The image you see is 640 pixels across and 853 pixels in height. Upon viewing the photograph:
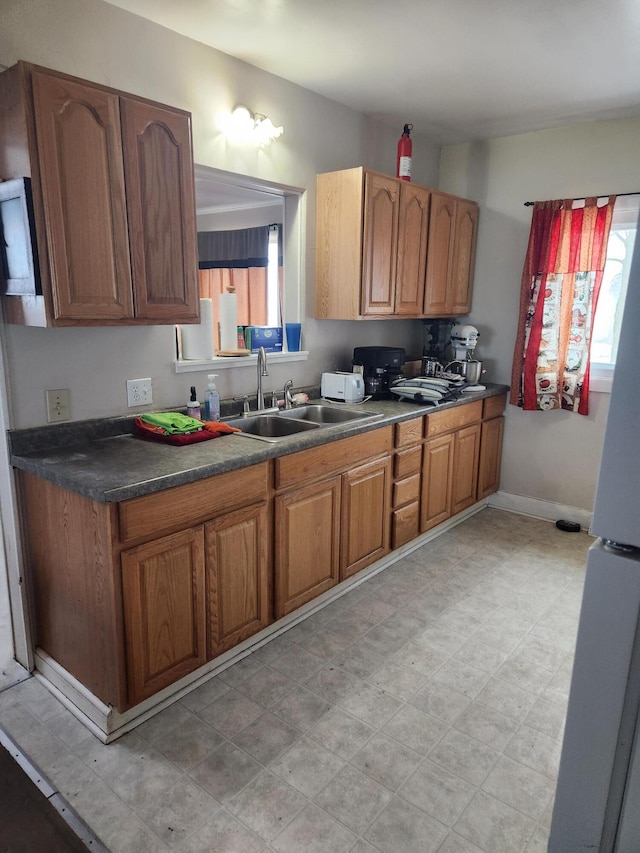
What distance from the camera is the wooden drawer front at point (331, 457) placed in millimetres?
2332

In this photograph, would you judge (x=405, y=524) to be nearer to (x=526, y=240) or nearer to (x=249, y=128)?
(x=526, y=240)

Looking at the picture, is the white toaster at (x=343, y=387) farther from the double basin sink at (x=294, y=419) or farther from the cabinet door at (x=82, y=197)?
the cabinet door at (x=82, y=197)

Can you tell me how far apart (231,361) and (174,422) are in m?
0.61

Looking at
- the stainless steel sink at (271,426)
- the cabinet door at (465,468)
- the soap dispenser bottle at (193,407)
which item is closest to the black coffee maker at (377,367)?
the cabinet door at (465,468)

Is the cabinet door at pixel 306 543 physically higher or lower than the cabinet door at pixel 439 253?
lower

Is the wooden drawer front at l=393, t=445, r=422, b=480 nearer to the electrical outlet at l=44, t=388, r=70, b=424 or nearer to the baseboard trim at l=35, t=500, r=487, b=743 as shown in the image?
the baseboard trim at l=35, t=500, r=487, b=743

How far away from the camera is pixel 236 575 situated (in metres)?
2.18

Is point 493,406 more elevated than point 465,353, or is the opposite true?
point 465,353

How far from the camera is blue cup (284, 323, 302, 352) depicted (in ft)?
10.3

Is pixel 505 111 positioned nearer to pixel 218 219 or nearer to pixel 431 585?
pixel 218 219

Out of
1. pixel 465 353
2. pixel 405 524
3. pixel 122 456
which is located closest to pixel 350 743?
pixel 122 456

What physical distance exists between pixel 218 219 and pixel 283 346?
126cm

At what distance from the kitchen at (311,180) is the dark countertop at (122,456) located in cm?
8

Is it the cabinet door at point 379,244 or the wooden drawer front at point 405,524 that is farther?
the wooden drawer front at point 405,524
